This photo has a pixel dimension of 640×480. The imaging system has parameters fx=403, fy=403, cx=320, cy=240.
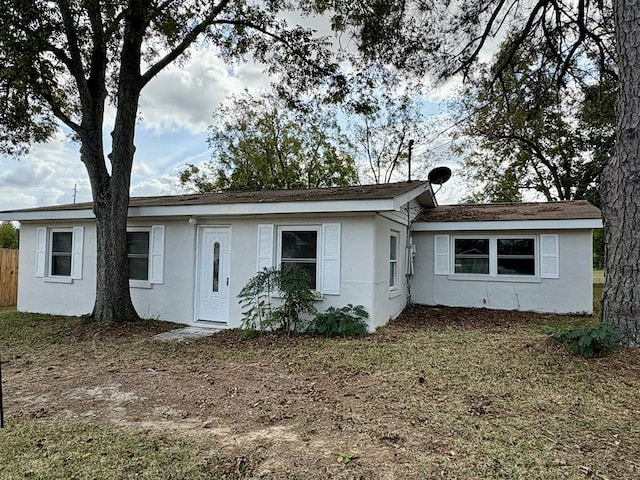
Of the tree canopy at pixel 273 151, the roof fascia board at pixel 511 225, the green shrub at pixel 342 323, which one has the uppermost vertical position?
the tree canopy at pixel 273 151

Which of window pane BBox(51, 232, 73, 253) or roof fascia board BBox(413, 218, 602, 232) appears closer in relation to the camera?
roof fascia board BBox(413, 218, 602, 232)

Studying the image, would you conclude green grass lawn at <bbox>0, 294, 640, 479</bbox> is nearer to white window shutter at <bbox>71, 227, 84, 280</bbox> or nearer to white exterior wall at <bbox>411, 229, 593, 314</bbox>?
white window shutter at <bbox>71, 227, 84, 280</bbox>

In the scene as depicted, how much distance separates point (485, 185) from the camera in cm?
2209

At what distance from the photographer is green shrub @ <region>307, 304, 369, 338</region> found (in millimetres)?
7238

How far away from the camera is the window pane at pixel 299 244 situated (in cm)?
793

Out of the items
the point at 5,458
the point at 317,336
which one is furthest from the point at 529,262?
the point at 5,458

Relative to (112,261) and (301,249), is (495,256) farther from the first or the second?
(112,261)

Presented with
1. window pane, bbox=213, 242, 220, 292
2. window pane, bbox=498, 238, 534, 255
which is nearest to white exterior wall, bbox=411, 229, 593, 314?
window pane, bbox=498, 238, 534, 255

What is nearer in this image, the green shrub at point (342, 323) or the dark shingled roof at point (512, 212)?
the green shrub at point (342, 323)

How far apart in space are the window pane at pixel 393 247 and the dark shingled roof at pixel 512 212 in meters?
2.07

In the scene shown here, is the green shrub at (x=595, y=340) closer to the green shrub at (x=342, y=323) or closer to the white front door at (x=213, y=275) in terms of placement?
the green shrub at (x=342, y=323)

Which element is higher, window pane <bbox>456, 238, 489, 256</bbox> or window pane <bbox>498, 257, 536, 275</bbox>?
window pane <bbox>456, 238, 489, 256</bbox>

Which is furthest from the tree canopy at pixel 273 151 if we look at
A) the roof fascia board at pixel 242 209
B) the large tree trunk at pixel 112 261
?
the large tree trunk at pixel 112 261

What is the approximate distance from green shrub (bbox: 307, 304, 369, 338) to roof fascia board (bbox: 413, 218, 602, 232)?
4.29 metres
